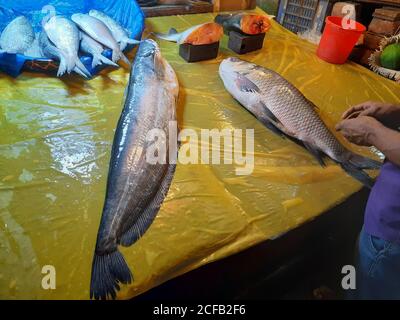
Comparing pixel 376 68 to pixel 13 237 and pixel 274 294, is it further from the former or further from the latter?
pixel 13 237

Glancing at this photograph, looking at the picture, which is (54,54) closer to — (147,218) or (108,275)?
(147,218)

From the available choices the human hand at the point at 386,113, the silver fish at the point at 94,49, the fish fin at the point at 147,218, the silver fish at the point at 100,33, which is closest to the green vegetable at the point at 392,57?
the human hand at the point at 386,113

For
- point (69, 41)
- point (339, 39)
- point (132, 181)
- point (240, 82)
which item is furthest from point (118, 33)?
point (339, 39)

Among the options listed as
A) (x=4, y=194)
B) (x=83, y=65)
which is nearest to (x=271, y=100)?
(x=83, y=65)

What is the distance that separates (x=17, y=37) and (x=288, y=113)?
8.26ft

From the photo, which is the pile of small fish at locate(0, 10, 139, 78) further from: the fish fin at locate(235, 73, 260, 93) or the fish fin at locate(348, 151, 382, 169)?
the fish fin at locate(348, 151, 382, 169)

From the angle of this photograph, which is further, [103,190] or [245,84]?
[245,84]

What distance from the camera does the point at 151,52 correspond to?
100 inches

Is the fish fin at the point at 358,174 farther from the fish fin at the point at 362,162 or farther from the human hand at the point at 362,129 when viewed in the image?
the human hand at the point at 362,129

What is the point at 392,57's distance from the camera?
343 centimetres

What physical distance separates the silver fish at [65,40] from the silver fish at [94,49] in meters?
0.07

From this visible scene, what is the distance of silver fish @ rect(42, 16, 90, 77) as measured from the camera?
2.38 m

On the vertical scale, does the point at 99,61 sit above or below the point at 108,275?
above
